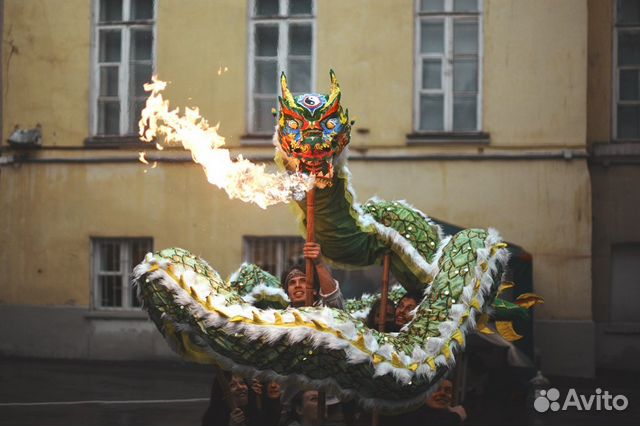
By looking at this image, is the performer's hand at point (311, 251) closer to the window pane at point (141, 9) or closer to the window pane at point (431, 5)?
the window pane at point (431, 5)

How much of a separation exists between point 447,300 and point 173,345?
5.27 feet

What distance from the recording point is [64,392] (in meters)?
15.0

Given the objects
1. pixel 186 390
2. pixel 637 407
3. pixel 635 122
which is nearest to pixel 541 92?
pixel 635 122

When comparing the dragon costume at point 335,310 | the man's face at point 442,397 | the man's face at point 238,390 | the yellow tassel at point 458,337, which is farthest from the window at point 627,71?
the yellow tassel at point 458,337

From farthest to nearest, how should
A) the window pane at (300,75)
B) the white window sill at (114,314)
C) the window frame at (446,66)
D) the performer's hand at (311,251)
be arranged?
the white window sill at (114,314) < the window pane at (300,75) < the window frame at (446,66) < the performer's hand at (311,251)

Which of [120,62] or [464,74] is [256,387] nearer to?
[464,74]

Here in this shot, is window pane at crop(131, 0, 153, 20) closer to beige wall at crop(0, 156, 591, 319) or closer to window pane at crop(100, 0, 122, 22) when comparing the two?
window pane at crop(100, 0, 122, 22)

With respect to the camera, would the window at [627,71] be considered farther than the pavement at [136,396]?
Yes

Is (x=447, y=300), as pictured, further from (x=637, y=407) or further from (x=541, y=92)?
(x=541, y=92)

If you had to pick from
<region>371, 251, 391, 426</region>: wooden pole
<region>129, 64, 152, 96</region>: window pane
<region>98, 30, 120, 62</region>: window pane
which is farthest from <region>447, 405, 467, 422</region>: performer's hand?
<region>98, 30, 120, 62</region>: window pane

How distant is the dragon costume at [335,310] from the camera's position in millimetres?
6691

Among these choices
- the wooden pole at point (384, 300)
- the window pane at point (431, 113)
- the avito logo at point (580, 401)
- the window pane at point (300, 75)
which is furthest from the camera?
the window pane at point (300, 75)

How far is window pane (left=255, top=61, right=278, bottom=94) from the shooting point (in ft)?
60.0

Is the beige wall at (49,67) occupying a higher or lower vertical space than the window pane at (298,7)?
lower
